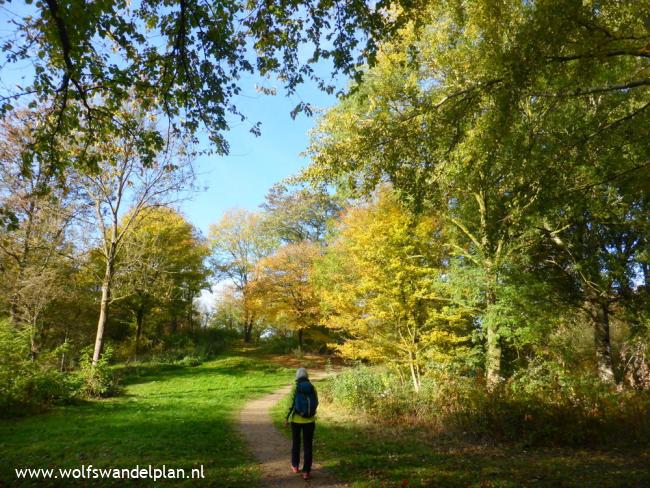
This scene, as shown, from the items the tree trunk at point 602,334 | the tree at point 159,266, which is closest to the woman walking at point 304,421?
the tree trunk at point 602,334

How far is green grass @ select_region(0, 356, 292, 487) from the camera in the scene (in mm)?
6676

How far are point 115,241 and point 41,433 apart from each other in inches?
335

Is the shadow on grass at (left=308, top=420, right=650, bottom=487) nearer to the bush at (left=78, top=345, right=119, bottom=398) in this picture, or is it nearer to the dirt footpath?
the dirt footpath

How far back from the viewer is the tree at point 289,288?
27.2 m

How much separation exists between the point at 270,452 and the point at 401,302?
19.5 feet

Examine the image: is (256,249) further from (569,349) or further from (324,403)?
(569,349)

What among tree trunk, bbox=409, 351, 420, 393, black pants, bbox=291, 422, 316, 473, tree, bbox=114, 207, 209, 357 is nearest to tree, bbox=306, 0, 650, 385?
tree trunk, bbox=409, 351, 420, 393

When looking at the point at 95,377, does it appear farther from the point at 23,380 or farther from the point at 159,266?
the point at 159,266

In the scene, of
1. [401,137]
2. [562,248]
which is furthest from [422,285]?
[401,137]

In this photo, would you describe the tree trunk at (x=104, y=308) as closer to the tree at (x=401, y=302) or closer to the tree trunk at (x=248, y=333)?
the tree at (x=401, y=302)

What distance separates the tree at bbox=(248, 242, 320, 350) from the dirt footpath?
13501mm

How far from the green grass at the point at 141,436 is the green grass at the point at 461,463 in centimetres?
175

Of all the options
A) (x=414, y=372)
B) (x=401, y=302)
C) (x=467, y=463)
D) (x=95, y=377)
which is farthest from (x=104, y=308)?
(x=467, y=463)

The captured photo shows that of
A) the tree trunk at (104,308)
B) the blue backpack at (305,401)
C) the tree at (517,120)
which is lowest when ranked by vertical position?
the blue backpack at (305,401)
